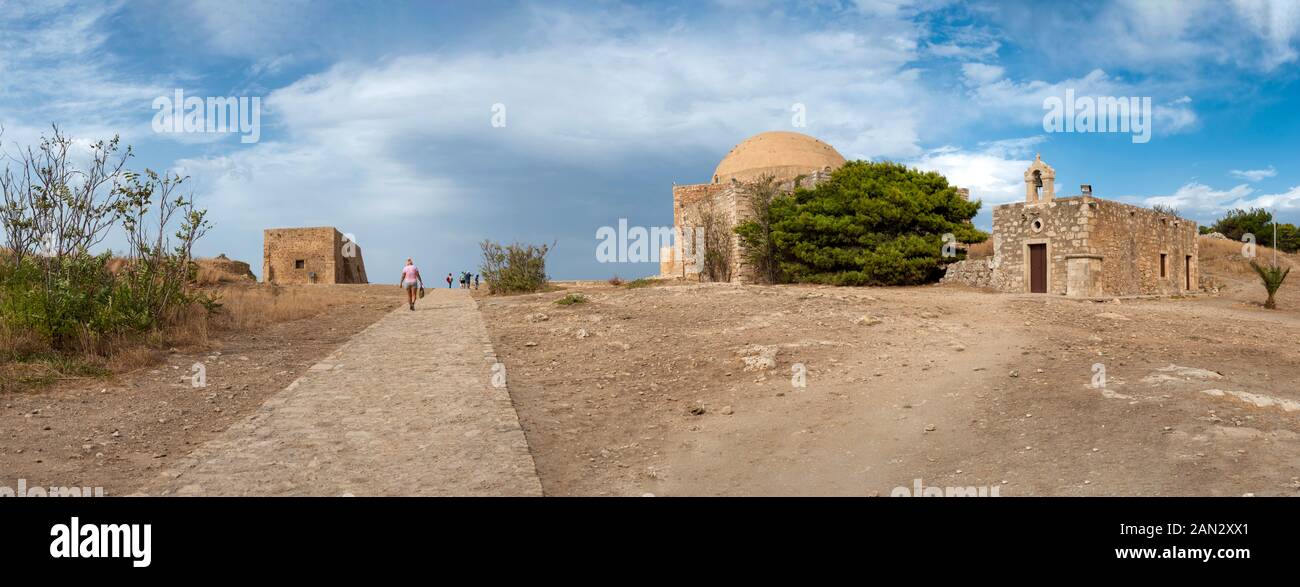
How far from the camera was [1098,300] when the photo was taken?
17.3 metres

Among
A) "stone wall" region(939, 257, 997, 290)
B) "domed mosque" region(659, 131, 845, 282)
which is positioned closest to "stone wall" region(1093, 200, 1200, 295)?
"stone wall" region(939, 257, 997, 290)

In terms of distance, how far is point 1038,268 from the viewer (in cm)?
2047

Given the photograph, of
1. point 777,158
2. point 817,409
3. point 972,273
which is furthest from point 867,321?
point 777,158

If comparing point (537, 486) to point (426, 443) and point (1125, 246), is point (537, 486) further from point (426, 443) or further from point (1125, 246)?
point (1125, 246)

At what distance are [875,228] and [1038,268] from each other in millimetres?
4695

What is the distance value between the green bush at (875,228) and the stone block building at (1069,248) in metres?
1.37

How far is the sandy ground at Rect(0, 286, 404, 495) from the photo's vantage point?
Answer: 17.0 ft

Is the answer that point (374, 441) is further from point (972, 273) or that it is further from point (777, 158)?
point (777, 158)

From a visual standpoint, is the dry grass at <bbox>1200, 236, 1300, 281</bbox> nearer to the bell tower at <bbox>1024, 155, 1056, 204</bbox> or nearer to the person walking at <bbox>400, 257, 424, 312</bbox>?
the bell tower at <bbox>1024, 155, 1056, 204</bbox>

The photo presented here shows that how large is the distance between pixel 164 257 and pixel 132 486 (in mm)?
7767

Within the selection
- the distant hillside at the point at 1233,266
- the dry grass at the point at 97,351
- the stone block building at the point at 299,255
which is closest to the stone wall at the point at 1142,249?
the distant hillside at the point at 1233,266

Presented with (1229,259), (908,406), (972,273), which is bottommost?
(908,406)

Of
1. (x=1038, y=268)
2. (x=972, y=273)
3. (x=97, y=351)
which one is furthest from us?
(x=972, y=273)

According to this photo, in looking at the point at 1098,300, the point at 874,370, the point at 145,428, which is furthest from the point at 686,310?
the point at 1098,300
